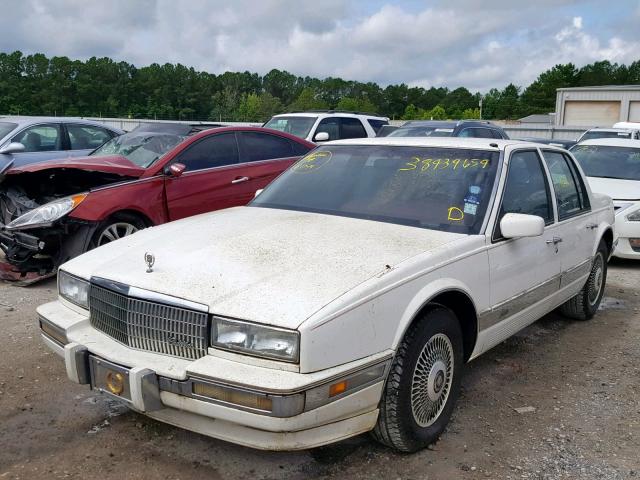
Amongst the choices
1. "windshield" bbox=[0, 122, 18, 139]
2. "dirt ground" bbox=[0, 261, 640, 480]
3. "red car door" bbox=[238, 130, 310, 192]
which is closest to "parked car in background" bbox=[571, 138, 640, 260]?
"dirt ground" bbox=[0, 261, 640, 480]

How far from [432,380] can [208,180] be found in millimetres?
4421

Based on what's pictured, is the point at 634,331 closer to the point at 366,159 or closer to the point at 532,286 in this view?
the point at 532,286

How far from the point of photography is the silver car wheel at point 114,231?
624cm

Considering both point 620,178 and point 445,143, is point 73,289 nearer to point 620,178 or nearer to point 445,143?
point 445,143

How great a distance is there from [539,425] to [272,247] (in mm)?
1877

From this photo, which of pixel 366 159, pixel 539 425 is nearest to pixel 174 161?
pixel 366 159

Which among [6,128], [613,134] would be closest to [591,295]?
[6,128]

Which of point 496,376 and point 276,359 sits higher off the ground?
point 276,359

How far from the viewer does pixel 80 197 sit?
611cm

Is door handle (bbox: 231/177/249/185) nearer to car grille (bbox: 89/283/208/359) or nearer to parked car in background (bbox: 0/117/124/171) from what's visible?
parked car in background (bbox: 0/117/124/171)

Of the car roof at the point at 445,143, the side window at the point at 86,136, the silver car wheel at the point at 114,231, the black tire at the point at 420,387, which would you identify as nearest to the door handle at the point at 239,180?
the silver car wheel at the point at 114,231

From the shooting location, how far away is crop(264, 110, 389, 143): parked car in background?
12570mm

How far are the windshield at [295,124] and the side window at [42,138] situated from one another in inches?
174

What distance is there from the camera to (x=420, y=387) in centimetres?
322
